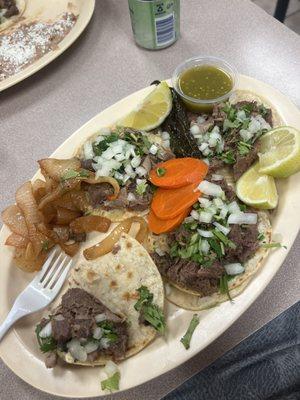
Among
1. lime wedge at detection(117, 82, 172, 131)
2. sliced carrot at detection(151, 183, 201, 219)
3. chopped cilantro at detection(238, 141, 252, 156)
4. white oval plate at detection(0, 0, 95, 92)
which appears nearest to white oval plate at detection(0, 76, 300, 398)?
chopped cilantro at detection(238, 141, 252, 156)

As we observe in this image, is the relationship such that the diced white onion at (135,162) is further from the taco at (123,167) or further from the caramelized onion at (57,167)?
the caramelized onion at (57,167)

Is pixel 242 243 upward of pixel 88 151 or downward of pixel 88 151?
downward

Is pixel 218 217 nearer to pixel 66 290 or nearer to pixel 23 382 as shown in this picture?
pixel 66 290

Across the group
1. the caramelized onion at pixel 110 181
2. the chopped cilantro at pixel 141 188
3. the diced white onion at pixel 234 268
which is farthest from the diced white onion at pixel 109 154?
the diced white onion at pixel 234 268

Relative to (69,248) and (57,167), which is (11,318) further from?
(57,167)

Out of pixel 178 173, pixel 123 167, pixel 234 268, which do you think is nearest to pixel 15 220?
pixel 123 167
